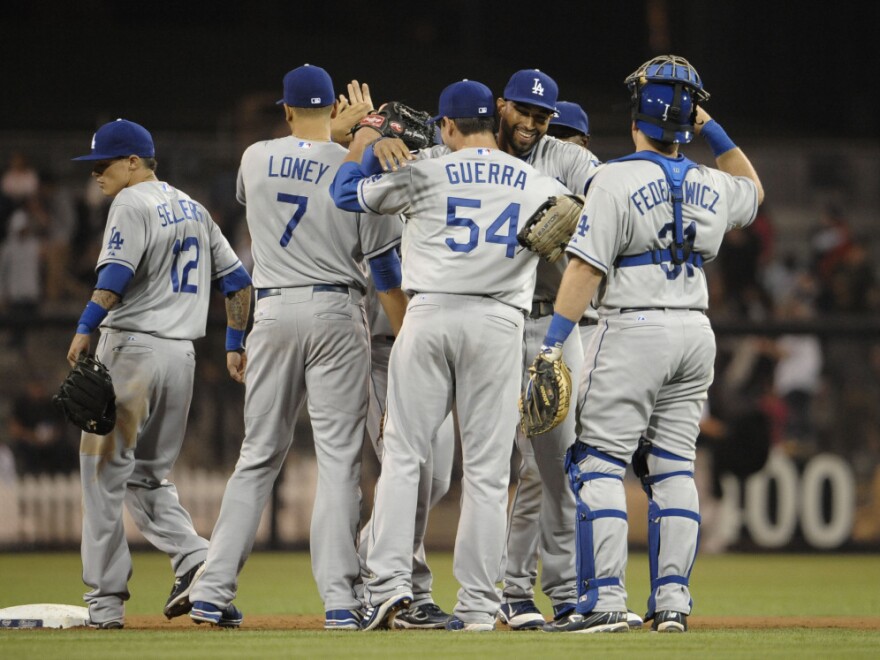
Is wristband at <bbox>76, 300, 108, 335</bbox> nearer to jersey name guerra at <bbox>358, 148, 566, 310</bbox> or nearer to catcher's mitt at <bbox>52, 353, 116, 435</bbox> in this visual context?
catcher's mitt at <bbox>52, 353, 116, 435</bbox>

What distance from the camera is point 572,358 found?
6.40m

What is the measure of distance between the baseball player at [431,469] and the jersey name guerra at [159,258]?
0.86 metres

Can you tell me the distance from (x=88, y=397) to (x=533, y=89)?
245 cm

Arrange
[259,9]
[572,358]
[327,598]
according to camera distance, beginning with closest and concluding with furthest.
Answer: [327,598] → [572,358] → [259,9]

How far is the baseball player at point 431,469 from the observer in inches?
243

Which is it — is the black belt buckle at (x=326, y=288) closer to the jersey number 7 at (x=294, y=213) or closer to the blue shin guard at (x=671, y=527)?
the jersey number 7 at (x=294, y=213)

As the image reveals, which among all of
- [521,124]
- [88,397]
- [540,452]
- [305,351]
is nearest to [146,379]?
[88,397]

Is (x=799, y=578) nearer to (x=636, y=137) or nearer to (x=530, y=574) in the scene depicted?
(x=530, y=574)

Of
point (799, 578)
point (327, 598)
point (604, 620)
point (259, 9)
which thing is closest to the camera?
point (604, 620)

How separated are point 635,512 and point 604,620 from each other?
5.98 metres

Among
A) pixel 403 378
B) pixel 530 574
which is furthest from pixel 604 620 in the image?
pixel 403 378

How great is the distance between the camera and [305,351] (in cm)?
615

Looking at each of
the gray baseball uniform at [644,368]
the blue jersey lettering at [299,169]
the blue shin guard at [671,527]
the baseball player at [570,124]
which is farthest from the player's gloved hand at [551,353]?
the baseball player at [570,124]

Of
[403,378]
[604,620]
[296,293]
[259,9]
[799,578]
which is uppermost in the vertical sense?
[259,9]
